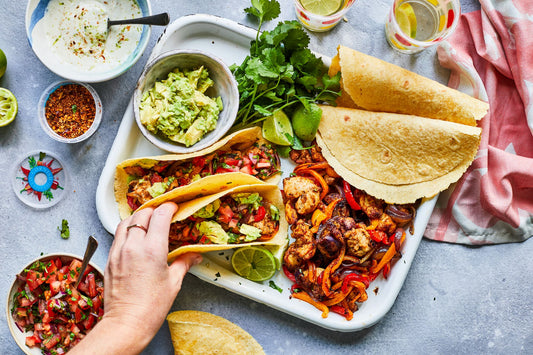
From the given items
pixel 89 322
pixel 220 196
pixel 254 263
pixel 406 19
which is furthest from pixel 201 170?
pixel 406 19

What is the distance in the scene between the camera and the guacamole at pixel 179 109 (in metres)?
2.46

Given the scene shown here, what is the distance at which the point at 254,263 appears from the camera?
2.71 meters

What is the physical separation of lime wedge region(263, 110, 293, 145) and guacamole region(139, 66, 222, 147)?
1.06 ft

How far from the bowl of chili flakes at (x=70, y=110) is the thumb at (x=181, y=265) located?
3.30ft

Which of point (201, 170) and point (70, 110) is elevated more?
point (70, 110)

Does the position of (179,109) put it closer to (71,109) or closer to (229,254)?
(71,109)

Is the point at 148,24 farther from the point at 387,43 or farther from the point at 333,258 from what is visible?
the point at 333,258

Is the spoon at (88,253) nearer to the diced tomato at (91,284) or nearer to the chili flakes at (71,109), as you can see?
the diced tomato at (91,284)

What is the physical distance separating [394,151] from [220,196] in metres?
1.07

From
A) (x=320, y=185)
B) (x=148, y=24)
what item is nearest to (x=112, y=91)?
(x=148, y=24)

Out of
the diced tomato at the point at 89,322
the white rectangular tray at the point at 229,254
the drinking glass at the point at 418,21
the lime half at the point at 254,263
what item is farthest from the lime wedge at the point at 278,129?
the diced tomato at the point at 89,322

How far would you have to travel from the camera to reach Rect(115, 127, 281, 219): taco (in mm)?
2541

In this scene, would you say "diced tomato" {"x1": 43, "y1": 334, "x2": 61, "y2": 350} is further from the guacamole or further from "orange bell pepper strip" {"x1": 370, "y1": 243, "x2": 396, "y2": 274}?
"orange bell pepper strip" {"x1": 370, "y1": 243, "x2": 396, "y2": 274}

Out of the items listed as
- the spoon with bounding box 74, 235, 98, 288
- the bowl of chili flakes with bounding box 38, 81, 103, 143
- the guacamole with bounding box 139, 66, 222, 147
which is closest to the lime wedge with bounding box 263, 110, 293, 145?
the guacamole with bounding box 139, 66, 222, 147
